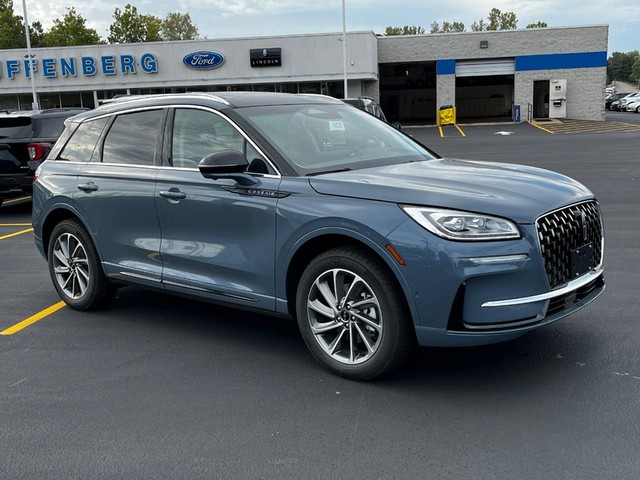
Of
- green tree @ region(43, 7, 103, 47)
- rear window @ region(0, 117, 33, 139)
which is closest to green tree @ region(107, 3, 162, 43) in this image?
green tree @ region(43, 7, 103, 47)

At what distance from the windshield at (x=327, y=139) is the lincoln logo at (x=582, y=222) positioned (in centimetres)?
133

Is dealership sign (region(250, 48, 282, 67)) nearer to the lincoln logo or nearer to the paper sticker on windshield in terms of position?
the paper sticker on windshield

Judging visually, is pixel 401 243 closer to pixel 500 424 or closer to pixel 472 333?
pixel 472 333

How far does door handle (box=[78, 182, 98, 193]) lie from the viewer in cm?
566

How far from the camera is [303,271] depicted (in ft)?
14.6

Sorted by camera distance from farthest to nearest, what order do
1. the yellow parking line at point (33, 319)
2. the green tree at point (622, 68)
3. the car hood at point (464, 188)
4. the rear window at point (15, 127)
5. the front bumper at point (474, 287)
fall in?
the green tree at point (622, 68) → the rear window at point (15, 127) → the yellow parking line at point (33, 319) → the car hood at point (464, 188) → the front bumper at point (474, 287)

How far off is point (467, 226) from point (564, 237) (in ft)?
2.23

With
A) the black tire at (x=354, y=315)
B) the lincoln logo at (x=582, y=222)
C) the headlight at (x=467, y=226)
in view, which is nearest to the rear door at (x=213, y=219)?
the black tire at (x=354, y=315)

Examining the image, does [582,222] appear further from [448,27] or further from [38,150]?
[448,27]

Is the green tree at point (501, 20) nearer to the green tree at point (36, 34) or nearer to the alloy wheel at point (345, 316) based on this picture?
the green tree at point (36, 34)

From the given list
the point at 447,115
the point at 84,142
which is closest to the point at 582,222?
the point at 84,142

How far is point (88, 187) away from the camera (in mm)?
5711

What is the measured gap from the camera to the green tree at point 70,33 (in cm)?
8169

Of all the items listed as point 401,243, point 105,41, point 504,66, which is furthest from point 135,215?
point 105,41
